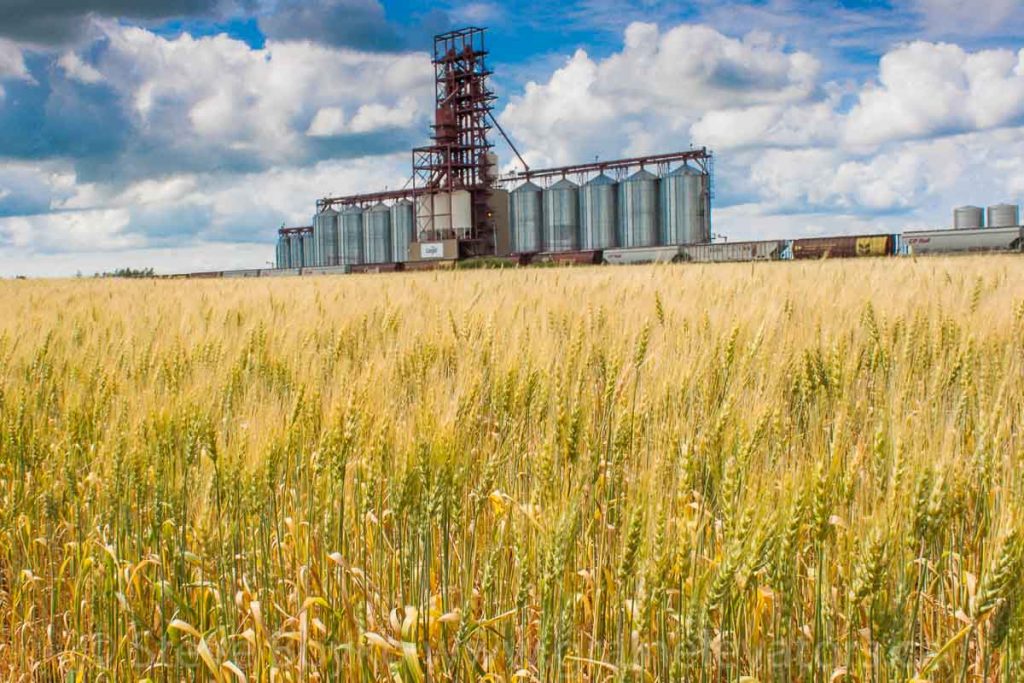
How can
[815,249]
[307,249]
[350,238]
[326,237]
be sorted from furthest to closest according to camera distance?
[307,249] → [326,237] → [350,238] → [815,249]

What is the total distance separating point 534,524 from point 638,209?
150ft

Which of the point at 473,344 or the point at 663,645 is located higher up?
the point at 473,344

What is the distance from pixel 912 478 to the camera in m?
1.31

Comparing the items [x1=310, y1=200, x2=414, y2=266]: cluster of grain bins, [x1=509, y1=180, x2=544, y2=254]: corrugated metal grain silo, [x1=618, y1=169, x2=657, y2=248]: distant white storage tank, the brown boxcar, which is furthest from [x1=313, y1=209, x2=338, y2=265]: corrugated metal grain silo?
the brown boxcar

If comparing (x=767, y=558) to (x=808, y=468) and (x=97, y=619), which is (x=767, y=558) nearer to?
(x=808, y=468)

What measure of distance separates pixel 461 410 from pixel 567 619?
0.74 metres

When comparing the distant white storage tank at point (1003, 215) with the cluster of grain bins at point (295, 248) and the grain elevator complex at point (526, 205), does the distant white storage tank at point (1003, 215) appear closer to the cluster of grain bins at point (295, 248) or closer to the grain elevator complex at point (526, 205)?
the grain elevator complex at point (526, 205)

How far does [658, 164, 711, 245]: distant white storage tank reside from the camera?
4381 cm

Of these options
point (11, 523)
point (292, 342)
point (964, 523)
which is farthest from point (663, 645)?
point (292, 342)

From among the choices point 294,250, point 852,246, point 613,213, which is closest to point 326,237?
point 294,250

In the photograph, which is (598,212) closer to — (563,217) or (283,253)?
(563,217)

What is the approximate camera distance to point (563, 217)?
159 ft

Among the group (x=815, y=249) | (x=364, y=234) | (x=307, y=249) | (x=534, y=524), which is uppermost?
(x=364, y=234)

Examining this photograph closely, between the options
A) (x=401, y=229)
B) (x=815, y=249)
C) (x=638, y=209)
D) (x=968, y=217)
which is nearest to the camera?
(x=815, y=249)
